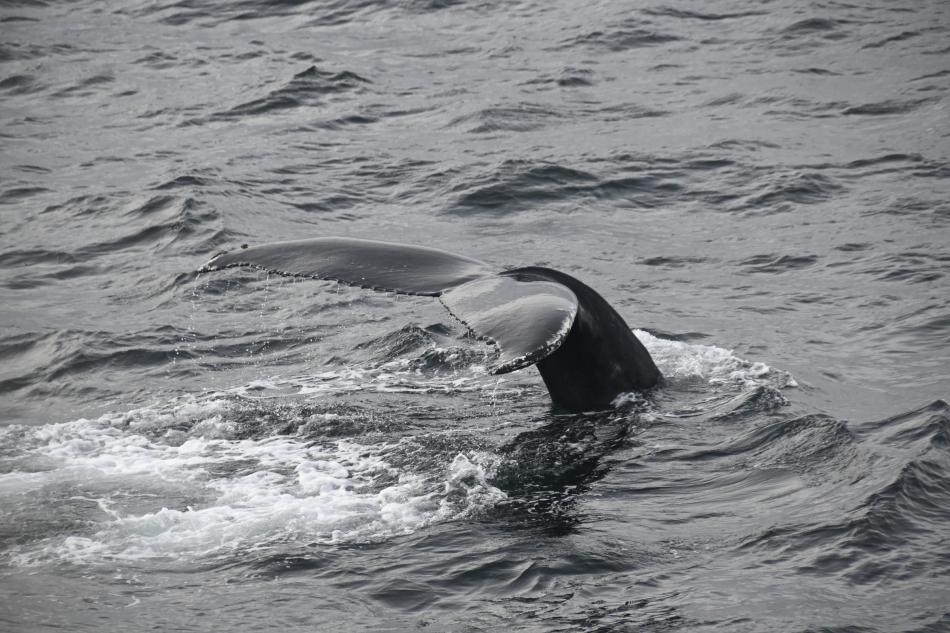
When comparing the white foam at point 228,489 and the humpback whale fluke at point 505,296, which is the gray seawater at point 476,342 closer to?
the white foam at point 228,489

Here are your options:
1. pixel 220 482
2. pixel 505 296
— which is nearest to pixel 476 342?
pixel 220 482

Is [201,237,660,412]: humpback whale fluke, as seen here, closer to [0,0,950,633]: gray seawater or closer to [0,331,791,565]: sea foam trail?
[0,0,950,633]: gray seawater

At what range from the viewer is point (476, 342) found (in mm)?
9602

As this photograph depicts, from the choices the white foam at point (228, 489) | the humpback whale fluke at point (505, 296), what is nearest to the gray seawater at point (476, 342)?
the white foam at point (228, 489)

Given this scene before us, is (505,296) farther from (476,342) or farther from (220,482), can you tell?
(476,342)

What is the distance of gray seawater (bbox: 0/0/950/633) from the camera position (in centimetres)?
572

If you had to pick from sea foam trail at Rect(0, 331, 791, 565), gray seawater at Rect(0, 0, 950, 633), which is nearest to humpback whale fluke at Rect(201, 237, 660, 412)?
gray seawater at Rect(0, 0, 950, 633)

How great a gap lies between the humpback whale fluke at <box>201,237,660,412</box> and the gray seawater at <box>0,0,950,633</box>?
226mm

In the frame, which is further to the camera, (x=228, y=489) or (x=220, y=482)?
(x=220, y=482)

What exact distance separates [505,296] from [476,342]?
3.48m

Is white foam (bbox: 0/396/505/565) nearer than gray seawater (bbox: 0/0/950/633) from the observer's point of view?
No

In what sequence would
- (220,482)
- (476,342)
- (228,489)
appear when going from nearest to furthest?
(228,489)
(220,482)
(476,342)

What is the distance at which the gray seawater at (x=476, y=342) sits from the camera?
5719 millimetres

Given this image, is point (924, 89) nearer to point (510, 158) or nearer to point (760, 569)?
point (510, 158)
